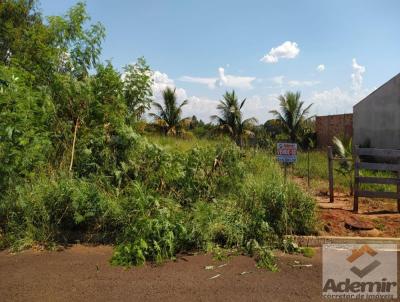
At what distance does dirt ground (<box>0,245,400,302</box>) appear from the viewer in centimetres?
406

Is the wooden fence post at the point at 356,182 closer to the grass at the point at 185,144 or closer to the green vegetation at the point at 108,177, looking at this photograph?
the green vegetation at the point at 108,177

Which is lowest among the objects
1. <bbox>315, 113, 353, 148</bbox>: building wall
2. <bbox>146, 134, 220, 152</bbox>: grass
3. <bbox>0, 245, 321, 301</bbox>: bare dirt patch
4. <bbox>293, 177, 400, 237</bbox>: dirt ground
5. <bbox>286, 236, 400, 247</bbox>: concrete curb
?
<bbox>0, 245, 321, 301</bbox>: bare dirt patch

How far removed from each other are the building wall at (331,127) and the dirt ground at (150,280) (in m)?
19.6

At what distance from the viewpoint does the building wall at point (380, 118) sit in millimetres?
Answer: 18688

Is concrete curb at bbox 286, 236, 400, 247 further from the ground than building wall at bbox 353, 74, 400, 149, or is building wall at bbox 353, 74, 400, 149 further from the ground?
building wall at bbox 353, 74, 400, 149

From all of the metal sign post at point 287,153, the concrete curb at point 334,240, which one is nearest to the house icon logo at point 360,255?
the concrete curb at point 334,240

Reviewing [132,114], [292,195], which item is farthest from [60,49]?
[292,195]

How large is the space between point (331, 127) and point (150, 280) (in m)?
23.1

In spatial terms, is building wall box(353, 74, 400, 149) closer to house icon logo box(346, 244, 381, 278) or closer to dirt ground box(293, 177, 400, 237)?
dirt ground box(293, 177, 400, 237)

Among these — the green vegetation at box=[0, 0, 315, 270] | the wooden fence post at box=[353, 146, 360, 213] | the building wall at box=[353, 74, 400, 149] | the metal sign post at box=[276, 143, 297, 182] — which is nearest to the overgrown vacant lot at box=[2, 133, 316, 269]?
the green vegetation at box=[0, 0, 315, 270]

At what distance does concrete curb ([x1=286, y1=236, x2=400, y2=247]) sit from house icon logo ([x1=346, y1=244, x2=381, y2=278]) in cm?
13

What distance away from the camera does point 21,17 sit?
20.3 m

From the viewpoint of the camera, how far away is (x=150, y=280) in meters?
4.47

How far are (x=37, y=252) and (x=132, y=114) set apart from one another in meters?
3.63
